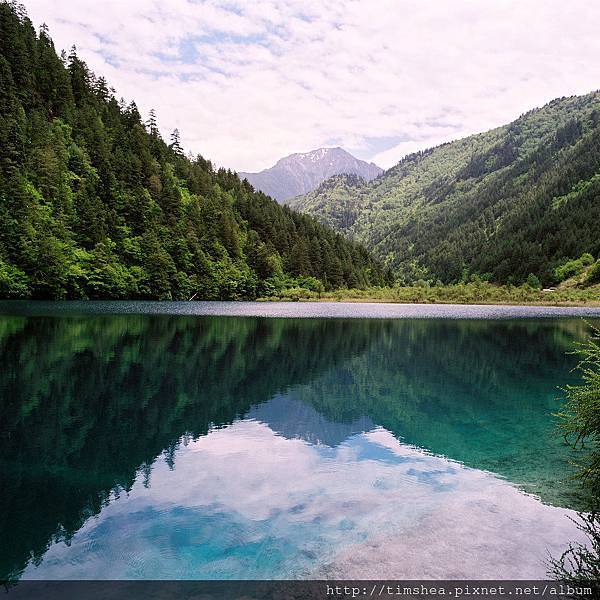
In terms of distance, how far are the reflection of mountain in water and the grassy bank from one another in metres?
140

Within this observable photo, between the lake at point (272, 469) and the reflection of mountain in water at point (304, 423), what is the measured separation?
13 cm

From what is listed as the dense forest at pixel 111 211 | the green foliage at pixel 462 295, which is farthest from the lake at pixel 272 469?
the green foliage at pixel 462 295

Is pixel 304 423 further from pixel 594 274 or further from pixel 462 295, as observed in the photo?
pixel 594 274

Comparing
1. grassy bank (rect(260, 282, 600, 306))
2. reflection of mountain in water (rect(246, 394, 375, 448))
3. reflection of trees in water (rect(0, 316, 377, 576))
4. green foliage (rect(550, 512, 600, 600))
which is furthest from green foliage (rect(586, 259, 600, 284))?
green foliage (rect(550, 512, 600, 600))

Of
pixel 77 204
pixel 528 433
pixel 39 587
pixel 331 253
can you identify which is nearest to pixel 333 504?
pixel 39 587

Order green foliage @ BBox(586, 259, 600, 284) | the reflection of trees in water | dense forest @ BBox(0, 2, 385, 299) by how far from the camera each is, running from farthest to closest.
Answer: green foliage @ BBox(586, 259, 600, 284) → dense forest @ BBox(0, 2, 385, 299) → the reflection of trees in water

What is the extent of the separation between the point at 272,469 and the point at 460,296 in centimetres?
17378

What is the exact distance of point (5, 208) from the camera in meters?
96.6

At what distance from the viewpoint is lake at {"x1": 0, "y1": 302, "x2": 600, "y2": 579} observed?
10.5m

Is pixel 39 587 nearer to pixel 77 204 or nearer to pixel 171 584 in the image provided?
pixel 171 584

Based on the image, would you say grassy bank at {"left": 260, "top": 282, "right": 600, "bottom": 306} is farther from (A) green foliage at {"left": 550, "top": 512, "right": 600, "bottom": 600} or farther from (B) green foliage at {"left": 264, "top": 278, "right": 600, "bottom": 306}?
(A) green foliage at {"left": 550, "top": 512, "right": 600, "bottom": 600}

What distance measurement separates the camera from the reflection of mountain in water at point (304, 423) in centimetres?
2053

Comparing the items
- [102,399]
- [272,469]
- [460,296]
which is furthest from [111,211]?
[272,469]

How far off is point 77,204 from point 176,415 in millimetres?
111062
